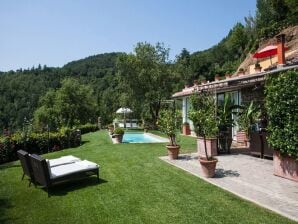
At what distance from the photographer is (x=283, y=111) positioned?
26.3ft

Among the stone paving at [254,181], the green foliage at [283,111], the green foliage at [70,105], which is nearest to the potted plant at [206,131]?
the stone paving at [254,181]

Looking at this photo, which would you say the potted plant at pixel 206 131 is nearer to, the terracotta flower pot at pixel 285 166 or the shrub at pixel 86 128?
the terracotta flower pot at pixel 285 166

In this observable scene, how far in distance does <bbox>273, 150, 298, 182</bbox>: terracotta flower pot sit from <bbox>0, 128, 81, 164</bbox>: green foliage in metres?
12.2

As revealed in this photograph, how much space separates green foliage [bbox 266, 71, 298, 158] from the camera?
305 inches

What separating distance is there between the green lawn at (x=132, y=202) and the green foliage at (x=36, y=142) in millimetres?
5328

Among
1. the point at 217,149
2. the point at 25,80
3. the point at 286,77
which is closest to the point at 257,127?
the point at 217,149

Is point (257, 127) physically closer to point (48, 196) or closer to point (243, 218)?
point (243, 218)

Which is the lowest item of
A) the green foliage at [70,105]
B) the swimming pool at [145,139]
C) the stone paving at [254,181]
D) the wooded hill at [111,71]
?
the stone paving at [254,181]

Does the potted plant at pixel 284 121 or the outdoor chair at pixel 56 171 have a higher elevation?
the potted plant at pixel 284 121

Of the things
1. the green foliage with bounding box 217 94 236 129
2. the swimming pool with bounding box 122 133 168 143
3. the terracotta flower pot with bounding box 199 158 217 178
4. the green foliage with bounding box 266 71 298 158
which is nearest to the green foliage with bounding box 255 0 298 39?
the swimming pool with bounding box 122 133 168 143

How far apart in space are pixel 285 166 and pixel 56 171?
20.5 ft

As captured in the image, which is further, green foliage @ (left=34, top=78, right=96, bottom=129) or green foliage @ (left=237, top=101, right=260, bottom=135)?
green foliage @ (left=34, top=78, right=96, bottom=129)

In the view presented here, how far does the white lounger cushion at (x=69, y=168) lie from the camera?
8.06 m

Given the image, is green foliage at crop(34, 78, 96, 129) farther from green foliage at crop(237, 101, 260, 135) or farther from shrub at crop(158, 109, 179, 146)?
green foliage at crop(237, 101, 260, 135)
